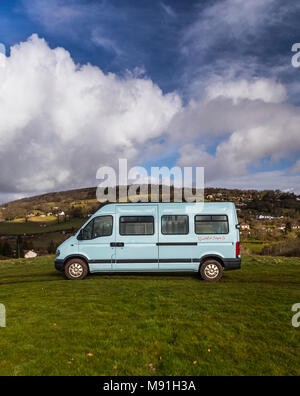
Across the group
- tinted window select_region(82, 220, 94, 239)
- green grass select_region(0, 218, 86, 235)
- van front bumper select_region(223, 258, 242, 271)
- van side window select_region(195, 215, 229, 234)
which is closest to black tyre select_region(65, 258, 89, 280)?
tinted window select_region(82, 220, 94, 239)

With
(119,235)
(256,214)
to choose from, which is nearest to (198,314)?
(119,235)

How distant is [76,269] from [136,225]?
2919 millimetres

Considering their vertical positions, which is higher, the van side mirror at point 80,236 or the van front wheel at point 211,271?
the van side mirror at point 80,236

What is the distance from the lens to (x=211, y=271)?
10.8 m

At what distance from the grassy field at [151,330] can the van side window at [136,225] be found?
206cm

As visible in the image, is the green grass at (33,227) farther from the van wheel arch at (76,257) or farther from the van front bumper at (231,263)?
the van front bumper at (231,263)

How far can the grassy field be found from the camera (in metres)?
4.25

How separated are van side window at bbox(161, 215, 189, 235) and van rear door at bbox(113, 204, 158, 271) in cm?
34

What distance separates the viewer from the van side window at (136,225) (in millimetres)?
10922

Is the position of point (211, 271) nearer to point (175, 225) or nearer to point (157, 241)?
point (175, 225)

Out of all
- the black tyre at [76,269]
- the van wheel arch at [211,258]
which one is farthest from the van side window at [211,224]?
the black tyre at [76,269]

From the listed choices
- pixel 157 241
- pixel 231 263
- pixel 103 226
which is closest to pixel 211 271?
pixel 231 263
